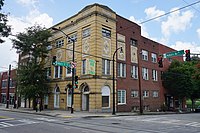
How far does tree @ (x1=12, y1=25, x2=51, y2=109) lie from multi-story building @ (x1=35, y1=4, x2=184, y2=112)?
2.20 meters

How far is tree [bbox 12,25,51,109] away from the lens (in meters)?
33.7

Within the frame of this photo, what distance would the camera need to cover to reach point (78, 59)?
103ft

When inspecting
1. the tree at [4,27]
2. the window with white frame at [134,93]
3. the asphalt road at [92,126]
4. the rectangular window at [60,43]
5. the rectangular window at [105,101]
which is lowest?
the asphalt road at [92,126]

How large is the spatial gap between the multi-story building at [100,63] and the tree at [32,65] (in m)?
2.20

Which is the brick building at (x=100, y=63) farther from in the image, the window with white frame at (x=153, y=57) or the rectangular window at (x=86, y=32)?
the window with white frame at (x=153, y=57)

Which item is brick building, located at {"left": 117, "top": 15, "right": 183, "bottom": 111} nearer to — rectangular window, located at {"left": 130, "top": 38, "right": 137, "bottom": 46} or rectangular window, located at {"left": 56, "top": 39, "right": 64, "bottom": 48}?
rectangular window, located at {"left": 130, "top": 38, "right": 137, "bottom": 46}

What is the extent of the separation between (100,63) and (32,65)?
11.6 meters

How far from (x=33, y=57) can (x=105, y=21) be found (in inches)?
561

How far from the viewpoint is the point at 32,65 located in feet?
112

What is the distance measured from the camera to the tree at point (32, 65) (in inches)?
1328

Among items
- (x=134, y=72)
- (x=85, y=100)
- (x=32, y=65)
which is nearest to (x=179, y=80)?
(x=134, y=72)

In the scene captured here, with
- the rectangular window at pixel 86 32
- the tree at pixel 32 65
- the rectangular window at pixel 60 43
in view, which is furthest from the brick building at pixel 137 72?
the tree at pixel 32 65

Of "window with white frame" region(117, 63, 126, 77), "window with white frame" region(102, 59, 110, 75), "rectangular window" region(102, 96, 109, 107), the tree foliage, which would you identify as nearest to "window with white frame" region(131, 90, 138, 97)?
"window with white frame" region(117, 63, 126, 77)

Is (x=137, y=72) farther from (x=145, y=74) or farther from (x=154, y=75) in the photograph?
(x=154, y=75)
